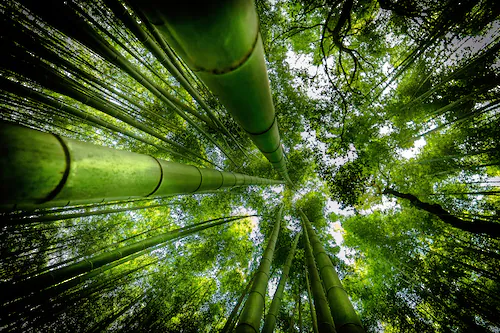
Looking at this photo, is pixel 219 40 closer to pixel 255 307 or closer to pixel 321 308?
pixel 255 307

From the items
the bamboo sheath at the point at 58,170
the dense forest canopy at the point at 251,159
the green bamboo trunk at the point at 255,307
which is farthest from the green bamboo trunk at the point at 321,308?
the bamboo sheath at the point at 58,170

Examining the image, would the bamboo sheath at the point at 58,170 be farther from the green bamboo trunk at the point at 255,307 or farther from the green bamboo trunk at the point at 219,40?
the green bamboo trunk at the point at 255,307

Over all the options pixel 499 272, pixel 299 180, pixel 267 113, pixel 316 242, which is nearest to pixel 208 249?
pixel 299 180

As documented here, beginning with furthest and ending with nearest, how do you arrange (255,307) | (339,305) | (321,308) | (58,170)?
(321,308) → (255,307) → (339,305) → (58,170)

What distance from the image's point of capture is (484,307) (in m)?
5.63

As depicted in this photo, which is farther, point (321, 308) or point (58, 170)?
point (321, 308)

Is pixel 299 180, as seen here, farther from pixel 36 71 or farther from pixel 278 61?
pixel 36 71

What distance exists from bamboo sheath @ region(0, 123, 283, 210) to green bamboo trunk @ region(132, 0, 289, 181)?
57 cm

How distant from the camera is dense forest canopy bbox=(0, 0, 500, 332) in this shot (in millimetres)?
1274

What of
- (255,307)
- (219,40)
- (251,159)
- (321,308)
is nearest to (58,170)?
(219,40)

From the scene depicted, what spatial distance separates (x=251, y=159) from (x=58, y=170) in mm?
6906

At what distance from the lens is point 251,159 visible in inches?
295

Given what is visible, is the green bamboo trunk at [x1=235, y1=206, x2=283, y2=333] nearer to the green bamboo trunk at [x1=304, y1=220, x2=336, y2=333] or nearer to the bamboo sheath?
the green bamboo trunk at [x1=304, y1=220, x2=336, y2=333]

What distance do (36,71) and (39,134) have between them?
2036 millimetres
